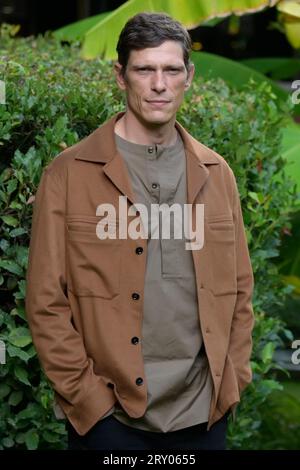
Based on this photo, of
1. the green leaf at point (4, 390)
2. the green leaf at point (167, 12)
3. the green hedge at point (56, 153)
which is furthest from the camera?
the green leaf at point (167, 12)

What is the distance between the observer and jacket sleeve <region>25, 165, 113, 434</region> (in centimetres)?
350

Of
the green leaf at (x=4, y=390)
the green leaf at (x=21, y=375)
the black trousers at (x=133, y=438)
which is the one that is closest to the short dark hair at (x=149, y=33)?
the black trousers at (x=133, y=438)

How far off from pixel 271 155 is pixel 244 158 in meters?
0.46

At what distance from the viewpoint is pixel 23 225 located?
456cm

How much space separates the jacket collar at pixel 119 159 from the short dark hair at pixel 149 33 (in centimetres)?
24

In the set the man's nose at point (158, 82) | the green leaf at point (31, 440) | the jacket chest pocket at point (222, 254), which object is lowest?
the green leaf at point (31, 440)

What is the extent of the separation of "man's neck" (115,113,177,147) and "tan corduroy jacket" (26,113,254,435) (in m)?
0.05

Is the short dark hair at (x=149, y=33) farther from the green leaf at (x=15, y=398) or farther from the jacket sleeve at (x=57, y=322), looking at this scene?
the green leaf at (x=15, y=398)

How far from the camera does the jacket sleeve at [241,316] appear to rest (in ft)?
12.6

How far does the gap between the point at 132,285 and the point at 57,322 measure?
26 centimetres

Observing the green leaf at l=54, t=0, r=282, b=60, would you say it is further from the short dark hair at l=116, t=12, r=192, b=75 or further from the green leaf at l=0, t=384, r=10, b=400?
the short dark hair at l=116, t=12, r=192, b=75

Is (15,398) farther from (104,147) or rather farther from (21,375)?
(104,147)

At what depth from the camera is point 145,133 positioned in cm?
363

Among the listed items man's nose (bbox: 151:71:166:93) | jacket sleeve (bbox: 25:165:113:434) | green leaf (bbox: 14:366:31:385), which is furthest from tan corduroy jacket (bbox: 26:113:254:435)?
green leaf (bbox: 14:366:31:385)
